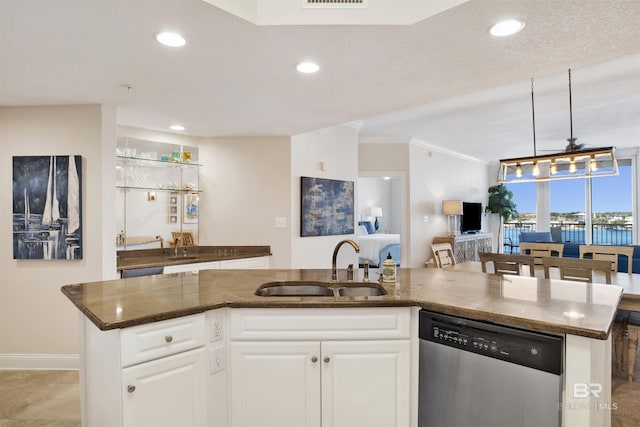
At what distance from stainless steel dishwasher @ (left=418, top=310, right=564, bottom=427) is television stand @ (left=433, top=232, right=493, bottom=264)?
5.75 metres

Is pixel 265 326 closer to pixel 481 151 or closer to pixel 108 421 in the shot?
pixel 108 421

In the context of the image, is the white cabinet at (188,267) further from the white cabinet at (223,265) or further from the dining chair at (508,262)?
the dining chair at (508,262)

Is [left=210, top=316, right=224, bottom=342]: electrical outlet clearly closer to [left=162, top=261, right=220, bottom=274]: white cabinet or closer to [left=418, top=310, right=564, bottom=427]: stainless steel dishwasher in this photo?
[left=418, top=310, right=564, bottom=427]: stainless steel dishwasher

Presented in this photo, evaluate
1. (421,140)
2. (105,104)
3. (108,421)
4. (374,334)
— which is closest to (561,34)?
(374,334)

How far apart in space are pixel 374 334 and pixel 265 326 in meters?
0.54

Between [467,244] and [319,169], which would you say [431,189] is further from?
[319,169]

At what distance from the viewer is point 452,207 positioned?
24.5ft

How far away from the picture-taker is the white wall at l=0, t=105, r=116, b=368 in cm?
322

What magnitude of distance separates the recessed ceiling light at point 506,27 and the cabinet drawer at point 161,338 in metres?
1.99

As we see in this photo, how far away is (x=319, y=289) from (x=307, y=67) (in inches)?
54.5

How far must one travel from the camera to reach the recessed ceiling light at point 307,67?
229cm

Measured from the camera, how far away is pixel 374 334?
1.85 metres

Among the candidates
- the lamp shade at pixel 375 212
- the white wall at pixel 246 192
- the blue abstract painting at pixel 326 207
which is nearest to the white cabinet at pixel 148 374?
the white wall at pixel 246 192

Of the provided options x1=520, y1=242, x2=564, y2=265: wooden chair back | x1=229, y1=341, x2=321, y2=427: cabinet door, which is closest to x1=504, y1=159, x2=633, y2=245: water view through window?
x1=520, y1=242, x2=564, y2=265: wooden chair back
